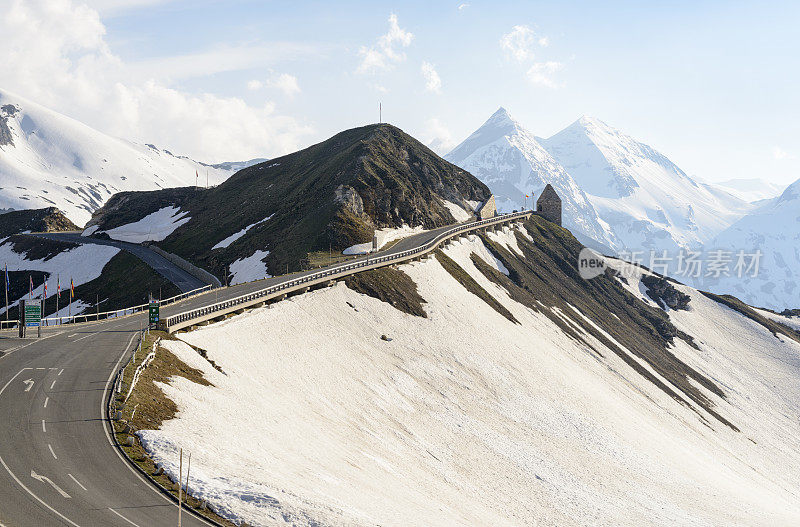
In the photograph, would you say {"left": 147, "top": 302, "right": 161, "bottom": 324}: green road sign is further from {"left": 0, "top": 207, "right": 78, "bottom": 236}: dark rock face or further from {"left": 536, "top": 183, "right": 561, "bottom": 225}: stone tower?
{"left": 536, "top": 183, "right": 561, "bottom": 225}: stone tower

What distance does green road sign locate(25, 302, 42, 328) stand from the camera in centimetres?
4306

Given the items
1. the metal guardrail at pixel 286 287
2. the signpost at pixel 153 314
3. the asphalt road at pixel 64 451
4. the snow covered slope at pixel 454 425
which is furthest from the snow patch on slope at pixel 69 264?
the asphalt road at pixel 64 451

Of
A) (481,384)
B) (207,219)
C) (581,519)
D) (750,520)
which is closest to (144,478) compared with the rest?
(581,519)

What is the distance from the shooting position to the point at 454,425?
49094 millimetres

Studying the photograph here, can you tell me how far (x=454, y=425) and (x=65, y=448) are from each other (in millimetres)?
30559

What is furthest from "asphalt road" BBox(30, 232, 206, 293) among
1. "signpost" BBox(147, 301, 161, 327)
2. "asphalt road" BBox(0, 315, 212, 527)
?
"asphalt road" BBox(0, 315, 212, 527)

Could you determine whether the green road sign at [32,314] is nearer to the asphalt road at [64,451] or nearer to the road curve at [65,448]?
the road curve at [65,448]

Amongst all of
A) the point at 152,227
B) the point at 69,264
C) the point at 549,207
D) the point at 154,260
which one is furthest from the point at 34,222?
the point at 549,207

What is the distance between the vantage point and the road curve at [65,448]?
21719 mm

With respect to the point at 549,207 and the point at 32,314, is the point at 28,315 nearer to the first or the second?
the point at 32,314

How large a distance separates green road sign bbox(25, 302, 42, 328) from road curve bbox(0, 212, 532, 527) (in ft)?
5.99

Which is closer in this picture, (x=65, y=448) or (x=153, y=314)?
(x=65, y=448)

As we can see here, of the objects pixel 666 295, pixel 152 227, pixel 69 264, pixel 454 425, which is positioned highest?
pixel 152 227

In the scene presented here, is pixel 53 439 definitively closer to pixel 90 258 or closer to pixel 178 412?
pixel 178 412
